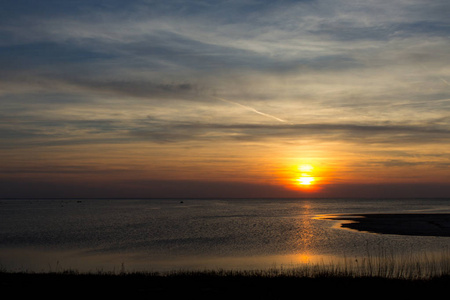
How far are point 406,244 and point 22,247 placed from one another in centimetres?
4057

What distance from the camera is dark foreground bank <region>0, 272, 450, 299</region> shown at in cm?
1759

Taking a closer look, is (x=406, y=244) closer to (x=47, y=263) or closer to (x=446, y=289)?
(x=446, y=289)

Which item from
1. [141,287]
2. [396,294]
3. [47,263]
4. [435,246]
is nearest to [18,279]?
[141,287]

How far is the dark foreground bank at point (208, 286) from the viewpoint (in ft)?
57.7

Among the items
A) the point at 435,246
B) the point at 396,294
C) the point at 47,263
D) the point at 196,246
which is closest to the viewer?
the point at 396,294

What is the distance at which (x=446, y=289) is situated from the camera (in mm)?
18156

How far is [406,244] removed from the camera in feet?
145

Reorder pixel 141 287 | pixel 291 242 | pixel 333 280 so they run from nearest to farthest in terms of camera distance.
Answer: pixel 141 287 → pixel 333 280 → pixel 291 242

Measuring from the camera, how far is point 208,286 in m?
19.3

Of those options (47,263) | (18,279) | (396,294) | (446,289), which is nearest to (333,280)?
(396,294)

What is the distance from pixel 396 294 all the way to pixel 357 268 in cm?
1223

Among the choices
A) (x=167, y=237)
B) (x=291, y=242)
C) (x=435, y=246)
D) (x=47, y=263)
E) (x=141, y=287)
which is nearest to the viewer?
(x=141, y=287)

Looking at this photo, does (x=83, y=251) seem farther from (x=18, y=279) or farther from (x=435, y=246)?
(x=435, y=246)

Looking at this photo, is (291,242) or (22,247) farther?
(291,242)
